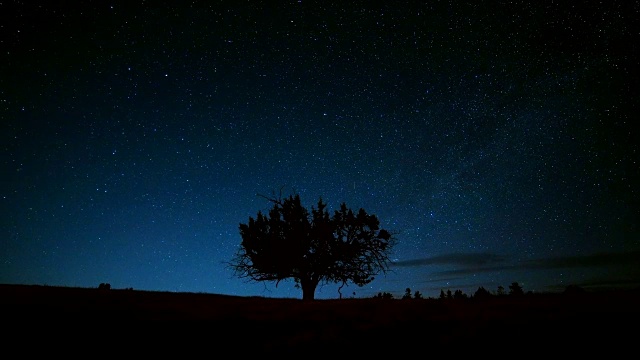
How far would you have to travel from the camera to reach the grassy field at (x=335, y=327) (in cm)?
499

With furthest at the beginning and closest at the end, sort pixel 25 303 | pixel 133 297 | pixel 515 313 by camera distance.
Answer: pixel 133 297, pixel 25 303, pixel 515 313

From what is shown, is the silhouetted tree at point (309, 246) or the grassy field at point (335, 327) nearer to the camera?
the grassy field at point (335, 327)

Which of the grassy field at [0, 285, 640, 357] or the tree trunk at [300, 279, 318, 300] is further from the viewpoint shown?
the tree trunk at [300, 279, 318, 300]

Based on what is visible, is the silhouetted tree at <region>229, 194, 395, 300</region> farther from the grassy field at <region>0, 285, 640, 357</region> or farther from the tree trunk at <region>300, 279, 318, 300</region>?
the grassy field at <region>0, 285, 640, 357</region>

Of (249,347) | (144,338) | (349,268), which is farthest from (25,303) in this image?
(349,268)

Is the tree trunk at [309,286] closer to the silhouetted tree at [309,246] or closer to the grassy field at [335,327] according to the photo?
the silhouetted tree at [309,246]

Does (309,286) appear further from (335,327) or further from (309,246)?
(335,327)

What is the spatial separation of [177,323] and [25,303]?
3.64 m

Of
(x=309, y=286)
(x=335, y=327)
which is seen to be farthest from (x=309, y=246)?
(x=335, y=327)

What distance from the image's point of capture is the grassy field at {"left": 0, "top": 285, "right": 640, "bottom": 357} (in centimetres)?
499

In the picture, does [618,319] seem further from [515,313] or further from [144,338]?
[144,338]

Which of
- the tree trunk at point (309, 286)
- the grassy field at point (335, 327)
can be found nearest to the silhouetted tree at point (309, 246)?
the tree trunk at point (309, 286)

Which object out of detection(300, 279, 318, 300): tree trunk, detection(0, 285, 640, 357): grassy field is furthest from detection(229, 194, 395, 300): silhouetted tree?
detection(0, 285, 640, 357): grassy field

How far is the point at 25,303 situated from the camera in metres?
7.43
